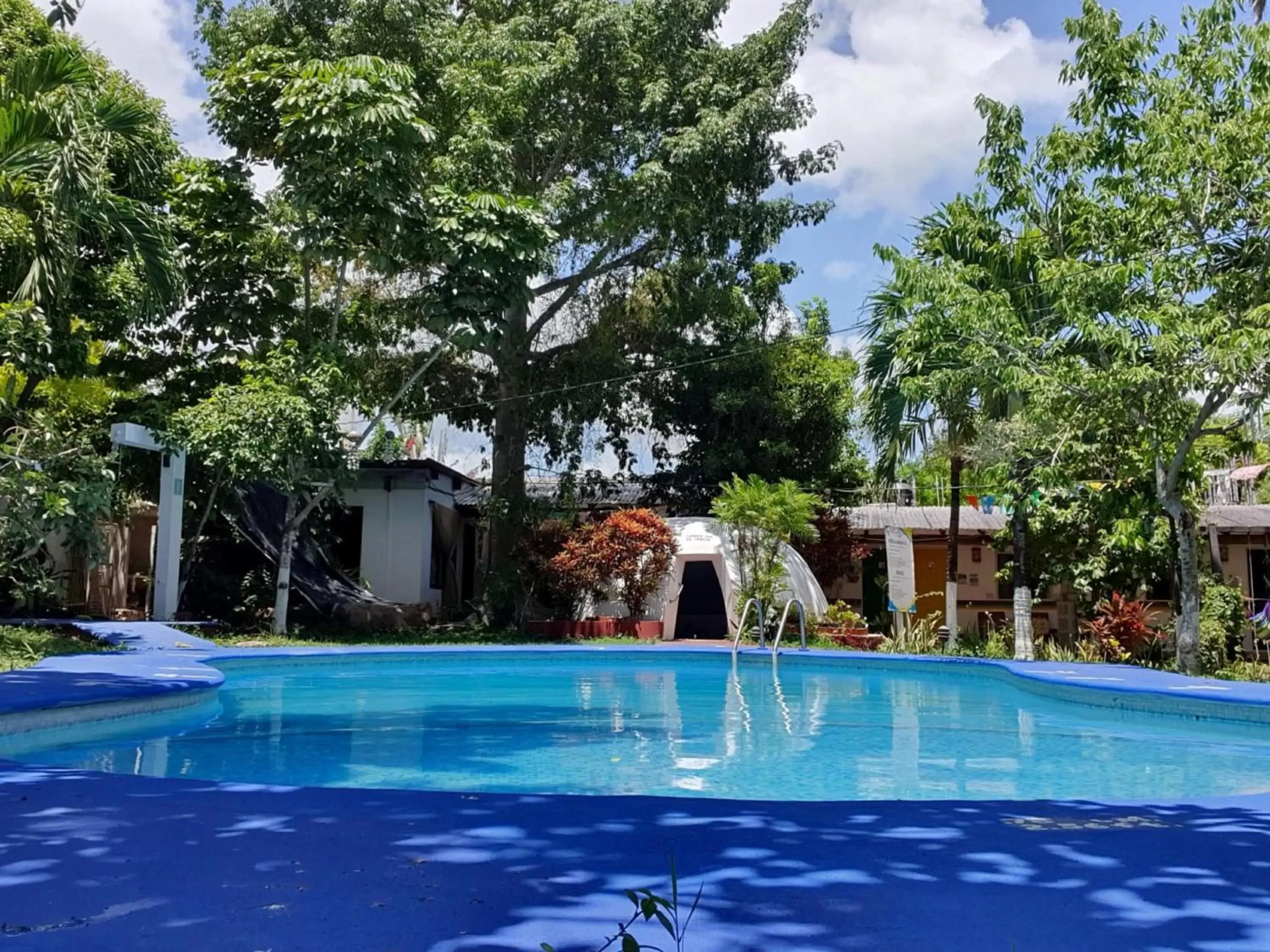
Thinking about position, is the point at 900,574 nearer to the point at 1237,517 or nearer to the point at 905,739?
the point at 1237,517

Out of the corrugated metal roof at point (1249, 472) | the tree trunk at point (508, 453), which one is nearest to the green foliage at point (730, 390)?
the tree trunk at point (508, 453)

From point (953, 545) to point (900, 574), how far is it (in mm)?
1119

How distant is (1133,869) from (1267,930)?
0.60 m

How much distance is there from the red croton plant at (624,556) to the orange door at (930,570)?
713 cm

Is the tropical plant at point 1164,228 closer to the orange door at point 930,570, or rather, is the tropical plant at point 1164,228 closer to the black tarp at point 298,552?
the orange door at point 930,570

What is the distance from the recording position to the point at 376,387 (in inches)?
779

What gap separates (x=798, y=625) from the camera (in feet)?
58.1

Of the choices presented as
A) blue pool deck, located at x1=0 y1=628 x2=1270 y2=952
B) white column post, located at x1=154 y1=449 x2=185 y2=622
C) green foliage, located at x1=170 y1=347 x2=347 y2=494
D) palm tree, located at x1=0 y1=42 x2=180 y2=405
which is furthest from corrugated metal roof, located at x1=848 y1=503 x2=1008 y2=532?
blue pool deck, located at x1=0 y1=628 x2=1270 y2=952

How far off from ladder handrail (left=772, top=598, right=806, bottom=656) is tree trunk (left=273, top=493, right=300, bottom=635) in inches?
309

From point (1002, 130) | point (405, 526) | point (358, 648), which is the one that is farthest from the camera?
point (405, 526)

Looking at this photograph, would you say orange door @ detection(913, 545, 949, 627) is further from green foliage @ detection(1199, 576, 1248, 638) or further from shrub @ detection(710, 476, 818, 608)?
green foliage @ detection(1199, 576, 1248, 638)

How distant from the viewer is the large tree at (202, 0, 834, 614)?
55.5ft

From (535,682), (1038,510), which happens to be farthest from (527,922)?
(1038,510)

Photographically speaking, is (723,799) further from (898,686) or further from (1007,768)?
(898,686)
